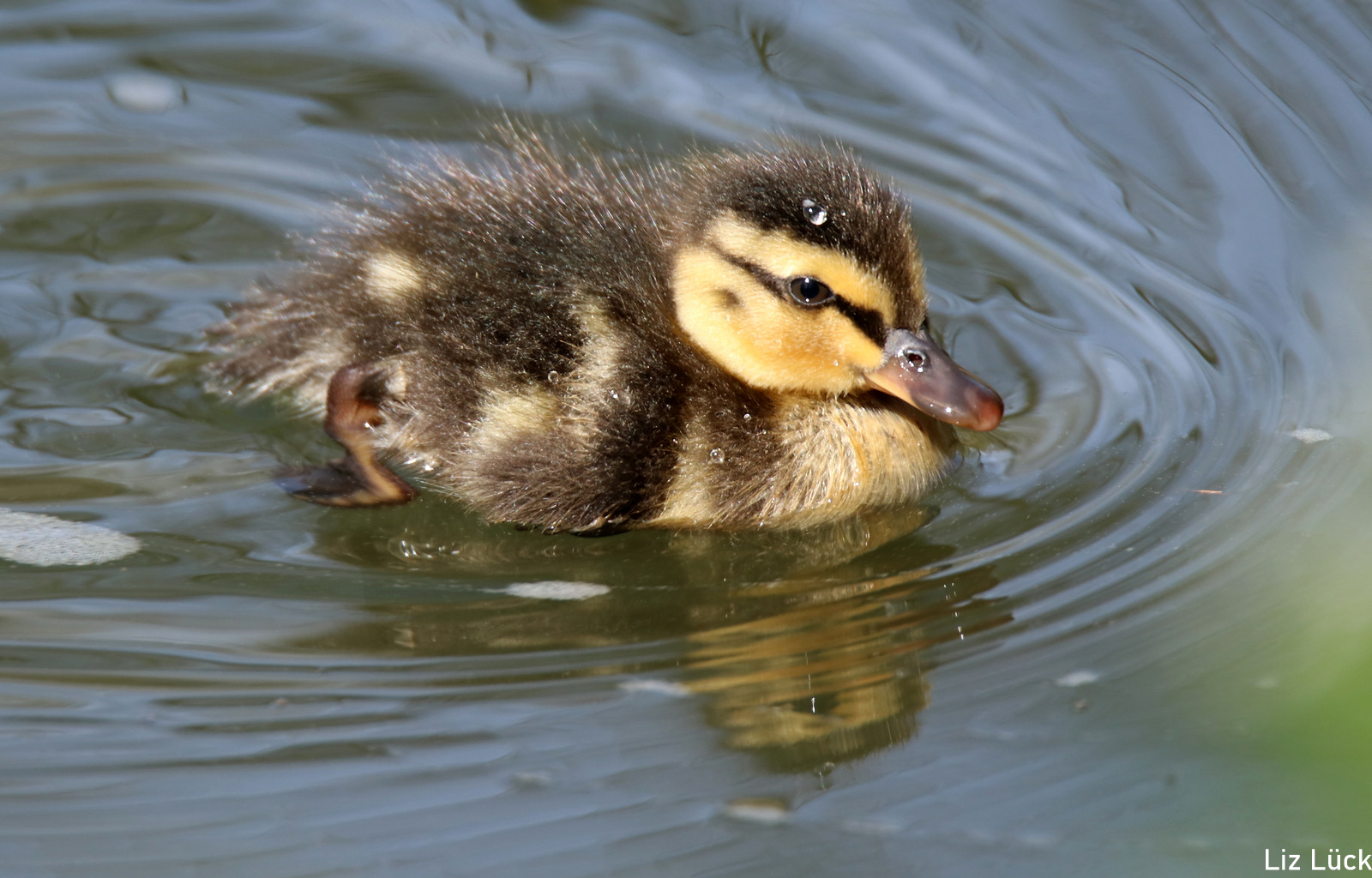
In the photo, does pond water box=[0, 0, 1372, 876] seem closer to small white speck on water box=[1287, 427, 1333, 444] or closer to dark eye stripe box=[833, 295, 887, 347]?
small white speck on water box=[1287, 427, 1333, 444]

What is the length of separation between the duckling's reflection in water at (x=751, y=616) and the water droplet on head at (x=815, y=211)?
54cm

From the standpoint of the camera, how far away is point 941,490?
9.00ft

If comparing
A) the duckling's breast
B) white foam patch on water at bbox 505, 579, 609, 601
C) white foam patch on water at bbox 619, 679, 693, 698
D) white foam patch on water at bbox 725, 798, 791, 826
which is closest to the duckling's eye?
the duckling's breast

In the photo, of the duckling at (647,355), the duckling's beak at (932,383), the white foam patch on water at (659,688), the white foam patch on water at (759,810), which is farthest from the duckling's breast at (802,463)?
the white foam patch on water at (759,810)

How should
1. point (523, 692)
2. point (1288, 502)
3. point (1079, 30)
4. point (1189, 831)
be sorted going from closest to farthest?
point (1189, 831), point (523, 692), point (1288, 502), point (1079, 30)

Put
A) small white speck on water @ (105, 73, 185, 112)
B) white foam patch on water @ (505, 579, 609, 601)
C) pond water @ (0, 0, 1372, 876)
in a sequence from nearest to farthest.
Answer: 1. pond water @ (0, 0, 1372, 876)
2. white foam patch on water @ (505, 579, 609, 601)
3. small white speck on water @ (105, 73, 185, 112)

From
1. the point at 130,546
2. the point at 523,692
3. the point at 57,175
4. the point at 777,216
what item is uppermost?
the point at 57,175

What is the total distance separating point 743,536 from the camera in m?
2.64

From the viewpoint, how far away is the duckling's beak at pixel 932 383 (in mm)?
2539

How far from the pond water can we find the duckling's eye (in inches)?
16.2

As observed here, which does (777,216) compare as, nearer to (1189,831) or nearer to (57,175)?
(1189,831)

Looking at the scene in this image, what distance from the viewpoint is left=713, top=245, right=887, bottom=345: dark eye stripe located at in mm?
2570

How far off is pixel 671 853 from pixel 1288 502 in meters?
1.33

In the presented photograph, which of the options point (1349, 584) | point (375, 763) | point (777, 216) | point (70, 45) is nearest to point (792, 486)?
point (777, 216)
